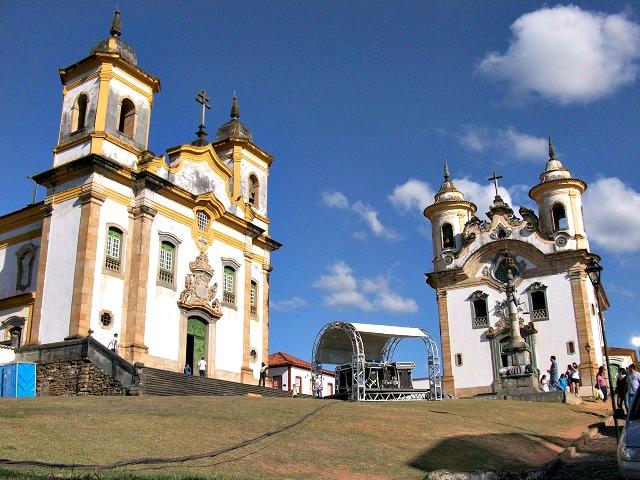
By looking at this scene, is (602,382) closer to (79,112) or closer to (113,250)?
(113,250)

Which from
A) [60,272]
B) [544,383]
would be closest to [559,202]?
[544,383]

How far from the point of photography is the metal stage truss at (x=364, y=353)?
73.6 ft

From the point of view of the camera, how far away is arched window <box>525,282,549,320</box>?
121ft

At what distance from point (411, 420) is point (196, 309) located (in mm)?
14679

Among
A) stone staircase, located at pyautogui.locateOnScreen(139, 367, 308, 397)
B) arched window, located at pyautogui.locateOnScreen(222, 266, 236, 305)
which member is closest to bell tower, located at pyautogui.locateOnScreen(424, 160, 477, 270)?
arched window, located at pyautogui.locateOnScreen(222, 266, 236, 305)

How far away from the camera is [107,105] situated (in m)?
26.6

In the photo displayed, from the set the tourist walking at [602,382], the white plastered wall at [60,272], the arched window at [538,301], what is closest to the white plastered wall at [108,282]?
the white plastered wall at [60,272]

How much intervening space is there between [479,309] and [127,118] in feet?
72.6

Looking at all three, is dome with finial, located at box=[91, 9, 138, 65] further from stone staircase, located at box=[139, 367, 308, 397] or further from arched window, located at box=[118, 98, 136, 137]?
stone staircase, located at box=[139, 367, 308, 397]

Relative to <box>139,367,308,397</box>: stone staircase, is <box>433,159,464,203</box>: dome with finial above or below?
above

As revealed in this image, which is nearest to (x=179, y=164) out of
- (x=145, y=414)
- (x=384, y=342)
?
(x=384, y=342)

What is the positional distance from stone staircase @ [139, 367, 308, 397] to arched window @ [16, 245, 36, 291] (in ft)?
30.3

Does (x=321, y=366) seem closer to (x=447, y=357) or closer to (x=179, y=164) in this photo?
(x=179, y=164)

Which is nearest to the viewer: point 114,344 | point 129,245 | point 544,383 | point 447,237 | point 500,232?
point 114,344
